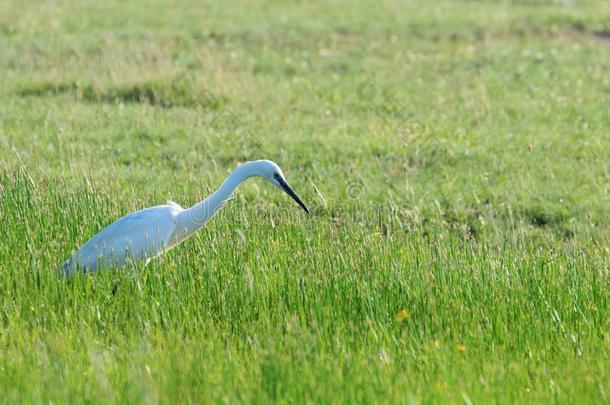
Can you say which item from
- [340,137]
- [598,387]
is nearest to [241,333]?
[598,387]

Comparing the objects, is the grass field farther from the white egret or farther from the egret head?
the egret head

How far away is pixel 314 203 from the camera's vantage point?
927 centimetres

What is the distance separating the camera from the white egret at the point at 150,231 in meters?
6.91

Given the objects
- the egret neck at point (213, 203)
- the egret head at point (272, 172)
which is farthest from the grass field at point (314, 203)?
the egret head at point (272, 172)

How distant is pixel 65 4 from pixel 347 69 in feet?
21.0

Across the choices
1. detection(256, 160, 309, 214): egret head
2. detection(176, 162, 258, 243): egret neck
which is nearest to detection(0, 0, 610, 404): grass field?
detection(176, 162, 258, 243): egret neck

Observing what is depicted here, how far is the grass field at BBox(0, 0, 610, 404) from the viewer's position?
18.0ft

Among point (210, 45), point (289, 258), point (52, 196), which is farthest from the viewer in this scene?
point (210, 45)

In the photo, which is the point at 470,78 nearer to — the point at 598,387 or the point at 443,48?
the point at 443,48

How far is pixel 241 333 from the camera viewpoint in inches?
242

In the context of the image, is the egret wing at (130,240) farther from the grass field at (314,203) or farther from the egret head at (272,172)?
the egret head at (272,172)

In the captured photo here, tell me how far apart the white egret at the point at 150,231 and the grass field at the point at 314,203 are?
0.15 meters

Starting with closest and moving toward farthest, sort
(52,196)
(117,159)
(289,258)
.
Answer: (289,258)
(52,196)
(117,159)

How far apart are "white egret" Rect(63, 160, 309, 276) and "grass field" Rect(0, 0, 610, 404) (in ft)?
0.50
